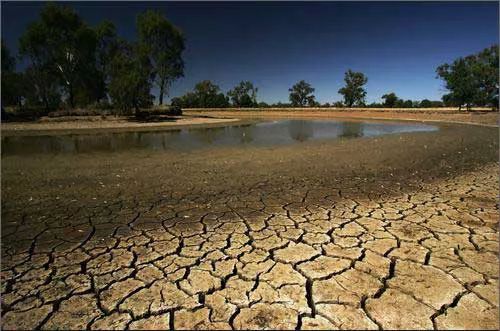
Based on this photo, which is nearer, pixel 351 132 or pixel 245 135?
pixel 245 135

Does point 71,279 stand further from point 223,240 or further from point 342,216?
point 342,216

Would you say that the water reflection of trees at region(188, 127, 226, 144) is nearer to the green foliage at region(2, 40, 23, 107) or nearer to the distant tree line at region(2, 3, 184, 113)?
the distant tree line at region(2, 3, 184, 113)

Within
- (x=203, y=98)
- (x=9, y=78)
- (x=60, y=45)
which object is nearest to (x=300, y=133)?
(x=60, y=45)

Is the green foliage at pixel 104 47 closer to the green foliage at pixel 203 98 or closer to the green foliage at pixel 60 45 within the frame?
the green foliage at pixel 60 45

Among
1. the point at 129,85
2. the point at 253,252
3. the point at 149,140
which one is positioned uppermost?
the point at 129,85

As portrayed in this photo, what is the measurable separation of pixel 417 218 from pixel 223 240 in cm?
290

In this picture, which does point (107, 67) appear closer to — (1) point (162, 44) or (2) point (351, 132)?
(1) point (162, 44)

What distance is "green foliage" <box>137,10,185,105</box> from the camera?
34844mm

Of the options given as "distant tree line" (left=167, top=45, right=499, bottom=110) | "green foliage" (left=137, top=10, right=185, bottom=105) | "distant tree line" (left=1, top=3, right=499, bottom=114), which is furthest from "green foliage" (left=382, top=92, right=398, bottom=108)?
"green foliage" (left=137, top=10, right=185, bottom=105)

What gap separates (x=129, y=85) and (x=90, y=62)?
11.4 m

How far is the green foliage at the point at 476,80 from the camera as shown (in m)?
34.0

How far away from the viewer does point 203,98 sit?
2790 inches

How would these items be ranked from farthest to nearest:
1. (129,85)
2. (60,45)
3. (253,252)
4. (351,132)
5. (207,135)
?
(60,45) → (129,85) → (351,132) → (207,135) → (253,252)

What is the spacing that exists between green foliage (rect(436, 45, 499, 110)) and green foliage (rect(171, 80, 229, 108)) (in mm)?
46000
